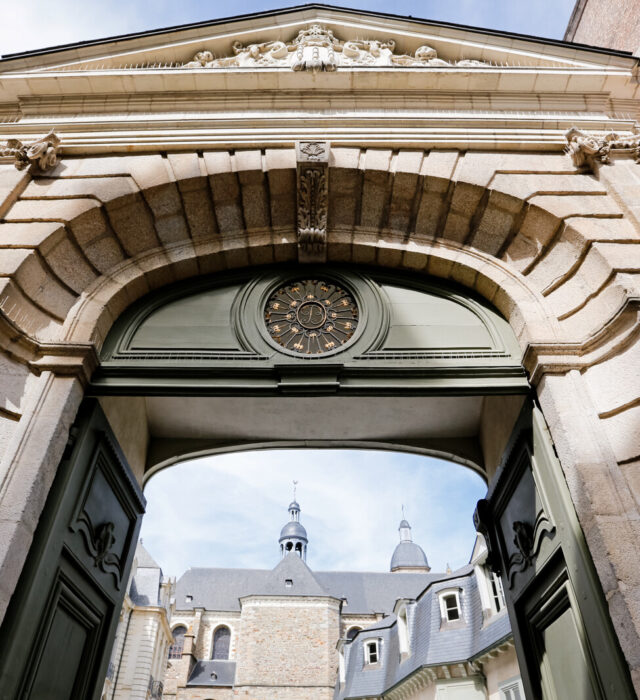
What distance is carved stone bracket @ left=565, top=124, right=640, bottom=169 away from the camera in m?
4.46

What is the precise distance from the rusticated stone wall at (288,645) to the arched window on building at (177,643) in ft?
22.7

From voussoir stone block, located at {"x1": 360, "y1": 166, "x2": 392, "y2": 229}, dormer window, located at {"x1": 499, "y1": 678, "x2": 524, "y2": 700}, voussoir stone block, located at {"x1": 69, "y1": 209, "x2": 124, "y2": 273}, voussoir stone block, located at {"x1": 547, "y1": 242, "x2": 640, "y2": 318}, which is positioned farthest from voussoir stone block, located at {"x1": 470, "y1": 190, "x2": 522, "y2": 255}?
dormer window, located at {"x1": 499, "y1": 678, "x2": 524, "y2": 700}

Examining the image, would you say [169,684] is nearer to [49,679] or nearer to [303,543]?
[303,543]

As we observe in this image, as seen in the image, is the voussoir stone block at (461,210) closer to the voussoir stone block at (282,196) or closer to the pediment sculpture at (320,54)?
the voussoir stone block at (282,196)

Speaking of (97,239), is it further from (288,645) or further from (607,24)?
(288,645)

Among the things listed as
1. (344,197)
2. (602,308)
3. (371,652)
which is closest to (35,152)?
(344,197)

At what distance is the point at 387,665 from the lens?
21.2 metres

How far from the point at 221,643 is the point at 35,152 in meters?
45.0

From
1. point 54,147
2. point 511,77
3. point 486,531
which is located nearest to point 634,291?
point 486,531

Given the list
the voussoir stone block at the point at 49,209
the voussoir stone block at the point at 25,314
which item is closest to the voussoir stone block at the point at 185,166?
the voussoir stone block at the point at 49,209

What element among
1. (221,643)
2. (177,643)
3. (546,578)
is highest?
(221,643)

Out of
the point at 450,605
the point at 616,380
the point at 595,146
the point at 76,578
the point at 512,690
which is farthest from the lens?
the point at 450,605

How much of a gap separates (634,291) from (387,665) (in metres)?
22.1

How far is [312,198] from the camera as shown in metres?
4.66
